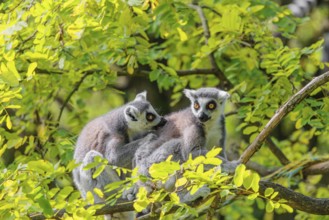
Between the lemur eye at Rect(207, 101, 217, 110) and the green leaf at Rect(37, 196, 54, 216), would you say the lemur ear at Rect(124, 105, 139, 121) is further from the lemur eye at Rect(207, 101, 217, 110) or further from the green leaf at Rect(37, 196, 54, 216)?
the green leaf at Rect(37, 196, 54, 216)

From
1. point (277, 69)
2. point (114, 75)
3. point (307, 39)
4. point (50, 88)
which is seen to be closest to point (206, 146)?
point (277, 69)

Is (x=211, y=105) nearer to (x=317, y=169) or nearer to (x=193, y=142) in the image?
(x=193, y=142)

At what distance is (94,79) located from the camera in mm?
7027

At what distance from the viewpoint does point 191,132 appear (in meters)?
5.98

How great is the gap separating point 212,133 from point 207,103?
27 cm

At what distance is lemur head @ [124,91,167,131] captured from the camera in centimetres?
636

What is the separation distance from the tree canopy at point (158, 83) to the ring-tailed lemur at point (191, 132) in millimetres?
272

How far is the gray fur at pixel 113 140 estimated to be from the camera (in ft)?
20.2

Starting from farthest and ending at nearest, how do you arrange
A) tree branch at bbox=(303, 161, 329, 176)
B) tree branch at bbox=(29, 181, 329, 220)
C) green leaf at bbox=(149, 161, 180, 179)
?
1. tree branch at bbox=(303, 161, 329, 176)
2. tree branch at bbox=(29, 181, 329, 220)
3. green leaf at bbox=(149, 161, 180, 179)

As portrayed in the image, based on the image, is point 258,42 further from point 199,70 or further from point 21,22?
point 21,22

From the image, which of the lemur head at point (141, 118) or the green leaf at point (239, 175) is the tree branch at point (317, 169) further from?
the green leaf at point (239, 175)

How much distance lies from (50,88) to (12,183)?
3002 millimetres

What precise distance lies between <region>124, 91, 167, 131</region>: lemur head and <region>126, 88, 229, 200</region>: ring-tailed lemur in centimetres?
11

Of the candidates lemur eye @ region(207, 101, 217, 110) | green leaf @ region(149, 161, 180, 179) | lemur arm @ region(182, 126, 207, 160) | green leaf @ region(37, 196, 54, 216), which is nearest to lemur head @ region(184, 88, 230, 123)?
lemur eye @ region(207, 101, 217, 110)
